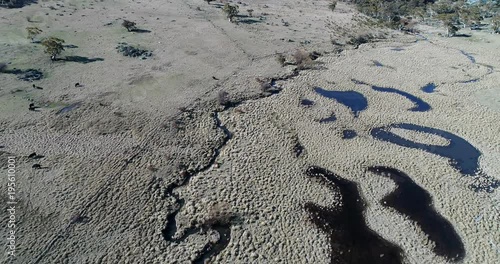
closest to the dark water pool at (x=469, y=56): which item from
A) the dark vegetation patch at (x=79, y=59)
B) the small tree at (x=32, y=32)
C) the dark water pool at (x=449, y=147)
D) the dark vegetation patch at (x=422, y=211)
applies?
the dark water pool at (x=449, y=147)

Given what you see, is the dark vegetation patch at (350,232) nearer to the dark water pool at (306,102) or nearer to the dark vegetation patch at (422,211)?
the dark vegetation patch at (422,211)

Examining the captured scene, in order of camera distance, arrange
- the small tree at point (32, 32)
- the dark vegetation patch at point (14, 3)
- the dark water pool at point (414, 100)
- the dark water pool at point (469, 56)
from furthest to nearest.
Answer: the dark vegetation patch at point (14, 3), the dark water pool at point (469, 56), the small tree at point (32, 32), the dark water pool at point (414, 100)

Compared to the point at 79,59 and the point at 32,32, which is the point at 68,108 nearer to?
the point at 79,59

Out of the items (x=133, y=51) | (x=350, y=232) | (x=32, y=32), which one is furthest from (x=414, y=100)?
(x=32, y=32)

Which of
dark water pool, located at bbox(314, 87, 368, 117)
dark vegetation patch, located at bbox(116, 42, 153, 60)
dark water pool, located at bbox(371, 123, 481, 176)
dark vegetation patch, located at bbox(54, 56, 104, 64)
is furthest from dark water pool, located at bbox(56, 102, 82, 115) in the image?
dark water pool, located at bbox(371, 123, 481, 176)

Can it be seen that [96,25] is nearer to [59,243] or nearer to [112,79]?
[112,79]

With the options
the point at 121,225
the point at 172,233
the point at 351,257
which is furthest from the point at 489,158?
the point at 121,225

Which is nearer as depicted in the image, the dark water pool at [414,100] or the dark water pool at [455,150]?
the dark water pool at [455,150]
